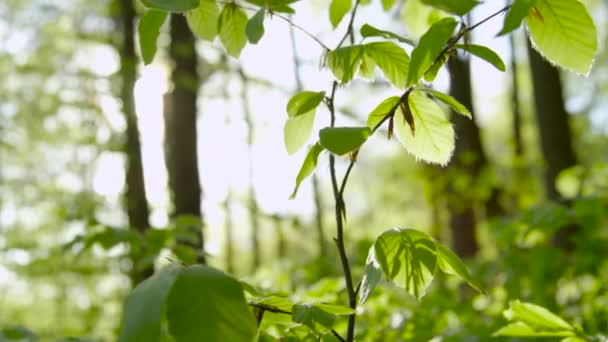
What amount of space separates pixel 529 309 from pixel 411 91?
452 mm

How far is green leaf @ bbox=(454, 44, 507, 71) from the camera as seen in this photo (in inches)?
29.6

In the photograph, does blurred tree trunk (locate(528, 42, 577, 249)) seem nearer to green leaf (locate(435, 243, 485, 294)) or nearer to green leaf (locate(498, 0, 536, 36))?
green leaf (locate(435, 243, 485, 294))

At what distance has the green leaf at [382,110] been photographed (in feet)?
2.77

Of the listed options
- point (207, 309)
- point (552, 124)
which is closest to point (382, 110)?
point (207, 309)

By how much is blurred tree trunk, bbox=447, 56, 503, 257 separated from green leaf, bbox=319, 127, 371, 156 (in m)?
4.49

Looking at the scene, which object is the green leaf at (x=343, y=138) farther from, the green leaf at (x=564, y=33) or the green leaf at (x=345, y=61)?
the green leaf at (x=564, y=33)

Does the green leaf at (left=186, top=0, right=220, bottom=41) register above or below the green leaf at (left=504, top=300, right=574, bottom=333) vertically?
above

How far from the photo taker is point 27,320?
20.9m

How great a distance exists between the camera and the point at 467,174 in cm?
513

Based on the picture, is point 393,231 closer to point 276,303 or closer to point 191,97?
point 276,303

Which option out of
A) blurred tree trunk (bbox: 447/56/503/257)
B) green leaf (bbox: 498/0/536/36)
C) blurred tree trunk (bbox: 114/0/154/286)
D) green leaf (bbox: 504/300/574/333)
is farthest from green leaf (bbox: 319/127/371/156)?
blurred tree trunk (bbox: 447/56/503/257)

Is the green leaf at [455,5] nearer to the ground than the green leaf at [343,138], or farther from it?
farther from it

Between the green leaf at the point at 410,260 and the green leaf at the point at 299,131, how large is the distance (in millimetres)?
220

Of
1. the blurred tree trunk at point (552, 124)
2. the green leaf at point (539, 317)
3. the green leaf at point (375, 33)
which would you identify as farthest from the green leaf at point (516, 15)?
the blurred tree trunk at point (552, 124)
